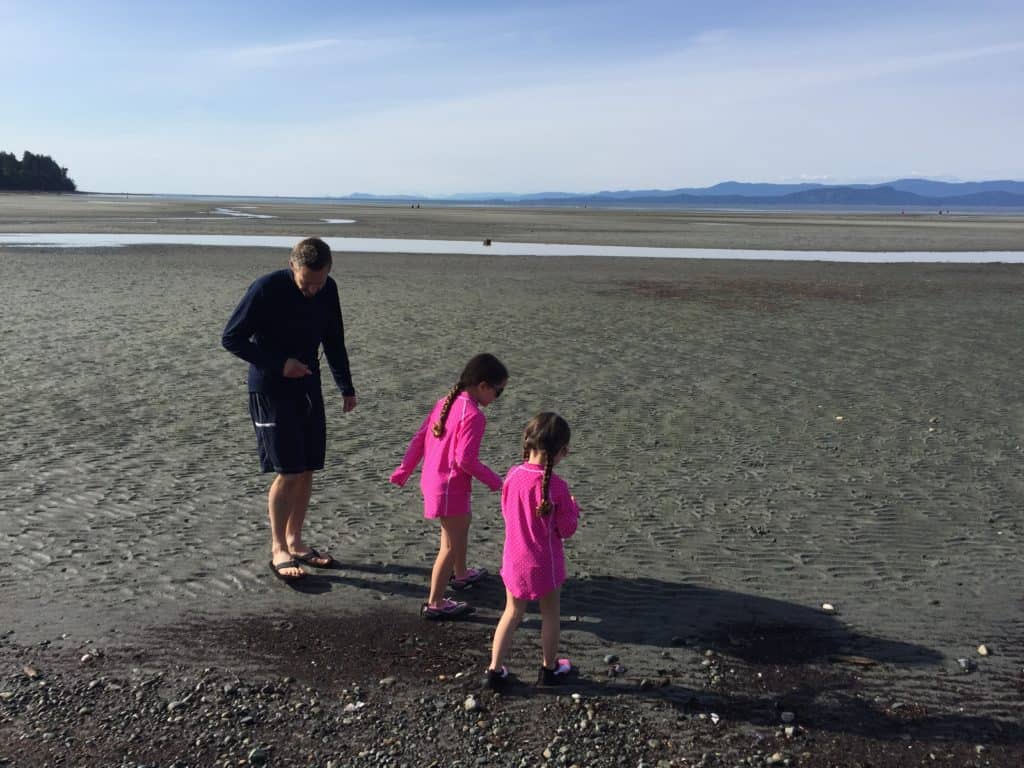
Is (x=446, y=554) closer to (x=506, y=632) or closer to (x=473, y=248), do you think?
(x=506, y=632)

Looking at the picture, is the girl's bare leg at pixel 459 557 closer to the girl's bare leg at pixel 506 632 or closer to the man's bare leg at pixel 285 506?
the girl's bare leg at pixel 506 632

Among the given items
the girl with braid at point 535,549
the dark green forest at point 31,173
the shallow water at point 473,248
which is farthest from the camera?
the dark green forest at point 31,173

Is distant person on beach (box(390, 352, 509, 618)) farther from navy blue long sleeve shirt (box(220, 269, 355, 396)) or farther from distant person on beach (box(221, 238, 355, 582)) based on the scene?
navy blue long sleeve shirt (box(220, 269, 355, 396))

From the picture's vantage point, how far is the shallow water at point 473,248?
34750 millimetres

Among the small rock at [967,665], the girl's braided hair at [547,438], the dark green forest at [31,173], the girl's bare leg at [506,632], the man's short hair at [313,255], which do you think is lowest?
the small rock at [967,665]

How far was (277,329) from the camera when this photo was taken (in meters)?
5.48

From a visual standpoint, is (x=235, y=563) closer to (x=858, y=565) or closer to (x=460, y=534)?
(x=460, y=534)

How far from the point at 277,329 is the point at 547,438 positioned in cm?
199

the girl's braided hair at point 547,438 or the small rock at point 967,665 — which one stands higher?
the girl's braided hair at point 547,438

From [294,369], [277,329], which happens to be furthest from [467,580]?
[277,329]

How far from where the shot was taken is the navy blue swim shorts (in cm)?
554

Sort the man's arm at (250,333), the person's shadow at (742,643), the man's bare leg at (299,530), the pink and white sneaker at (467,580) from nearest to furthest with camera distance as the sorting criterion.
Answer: the person's shadow at (742,643)
the man's arm at (250,333)
the pink and white sneaker at (467,580)
the man's bare leg at (299,530)

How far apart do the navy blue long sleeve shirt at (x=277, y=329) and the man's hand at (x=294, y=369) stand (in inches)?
1.3

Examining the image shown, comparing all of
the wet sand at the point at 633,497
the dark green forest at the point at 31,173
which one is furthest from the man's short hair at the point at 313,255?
the dark green forest at the point at 31,173
